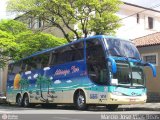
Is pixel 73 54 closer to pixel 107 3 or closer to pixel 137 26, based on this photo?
pixel 107 3

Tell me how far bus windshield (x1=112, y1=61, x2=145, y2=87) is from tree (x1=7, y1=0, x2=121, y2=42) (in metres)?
7.94

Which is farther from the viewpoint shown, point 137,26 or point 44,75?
point 137,26

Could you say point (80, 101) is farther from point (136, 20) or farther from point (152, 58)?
point (136, 20)

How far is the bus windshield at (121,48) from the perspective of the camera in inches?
773

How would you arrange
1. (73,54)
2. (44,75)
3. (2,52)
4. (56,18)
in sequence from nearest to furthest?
1. (73,54)
2. (44,75)
3. (56,18)
4. (2,52)

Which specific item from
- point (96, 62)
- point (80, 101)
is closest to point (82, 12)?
point (96, 62)

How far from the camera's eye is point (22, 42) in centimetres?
3136

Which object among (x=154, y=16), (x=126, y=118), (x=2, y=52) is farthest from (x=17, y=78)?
(x=154, y=16)

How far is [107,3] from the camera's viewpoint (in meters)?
27.9

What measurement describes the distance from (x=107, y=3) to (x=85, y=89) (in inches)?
373

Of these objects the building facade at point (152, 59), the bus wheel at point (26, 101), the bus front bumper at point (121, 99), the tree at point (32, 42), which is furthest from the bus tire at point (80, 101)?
the tree at point (32, 42)

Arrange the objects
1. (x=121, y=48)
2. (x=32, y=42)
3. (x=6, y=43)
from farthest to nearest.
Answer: (x=32, y=42)
(x=6, y=43)
(x=121, y=48)

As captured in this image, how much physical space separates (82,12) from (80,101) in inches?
349

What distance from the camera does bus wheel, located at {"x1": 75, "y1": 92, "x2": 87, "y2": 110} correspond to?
20.5 meters
